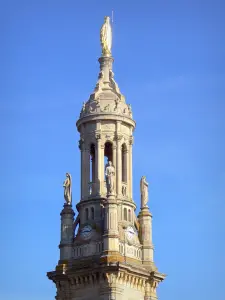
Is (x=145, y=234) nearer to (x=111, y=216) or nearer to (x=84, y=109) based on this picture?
(x=111, y=216)

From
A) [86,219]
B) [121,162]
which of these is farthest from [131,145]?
[86,219]

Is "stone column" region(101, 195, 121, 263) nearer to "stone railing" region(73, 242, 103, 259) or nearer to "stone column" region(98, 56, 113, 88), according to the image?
"stone railing" region(73, 242, 103, 259)

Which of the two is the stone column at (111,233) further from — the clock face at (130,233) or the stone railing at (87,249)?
the clock face at (130,233)

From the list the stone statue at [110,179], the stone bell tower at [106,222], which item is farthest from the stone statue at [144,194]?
the stone statue at [110,179]

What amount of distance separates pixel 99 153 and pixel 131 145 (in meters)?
3.51

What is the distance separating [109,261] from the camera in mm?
81062

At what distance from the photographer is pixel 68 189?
287 ft

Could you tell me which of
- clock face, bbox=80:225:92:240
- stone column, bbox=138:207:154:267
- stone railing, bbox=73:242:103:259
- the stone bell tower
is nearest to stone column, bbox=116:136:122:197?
the stone bell tower

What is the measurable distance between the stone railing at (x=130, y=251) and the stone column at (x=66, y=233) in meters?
4.47

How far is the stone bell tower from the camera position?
3226 inches

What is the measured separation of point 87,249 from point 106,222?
2771 mm

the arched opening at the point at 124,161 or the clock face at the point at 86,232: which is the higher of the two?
the arched opening at the point at 124,161

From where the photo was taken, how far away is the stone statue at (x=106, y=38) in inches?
3620

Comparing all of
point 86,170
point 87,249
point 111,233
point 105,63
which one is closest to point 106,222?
point 111,233
